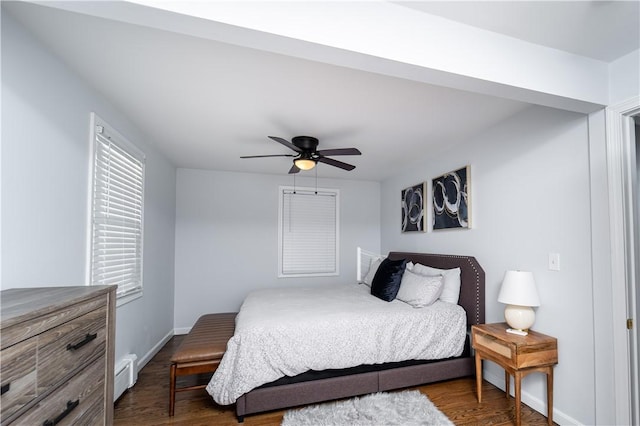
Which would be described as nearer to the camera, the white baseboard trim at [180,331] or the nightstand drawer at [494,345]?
the nightstand drawer at [494,345]

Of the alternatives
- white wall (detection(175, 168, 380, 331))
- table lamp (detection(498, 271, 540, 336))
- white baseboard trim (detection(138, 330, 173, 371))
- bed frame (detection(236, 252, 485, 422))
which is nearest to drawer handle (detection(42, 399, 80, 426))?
bed frame (detection(236, 252, 485, 422))

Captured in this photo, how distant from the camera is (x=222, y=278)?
4.64 m

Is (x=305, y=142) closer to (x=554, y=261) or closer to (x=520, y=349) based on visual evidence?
(x=554, y=261)

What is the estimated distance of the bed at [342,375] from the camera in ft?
7.23

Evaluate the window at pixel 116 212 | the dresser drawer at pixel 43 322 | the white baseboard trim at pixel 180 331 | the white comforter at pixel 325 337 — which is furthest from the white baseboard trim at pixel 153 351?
the dresser drawer at pixel 43 322

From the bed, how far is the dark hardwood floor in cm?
9

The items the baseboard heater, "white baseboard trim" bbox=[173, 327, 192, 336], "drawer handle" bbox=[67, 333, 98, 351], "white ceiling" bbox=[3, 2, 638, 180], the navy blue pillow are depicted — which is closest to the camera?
"drawer handle" bbox=[67, 333, 98, 351]

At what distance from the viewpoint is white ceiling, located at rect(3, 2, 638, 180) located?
155 cm

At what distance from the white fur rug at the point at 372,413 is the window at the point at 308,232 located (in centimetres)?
270

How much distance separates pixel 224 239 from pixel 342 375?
117 inches

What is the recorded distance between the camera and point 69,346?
1203 millimetres

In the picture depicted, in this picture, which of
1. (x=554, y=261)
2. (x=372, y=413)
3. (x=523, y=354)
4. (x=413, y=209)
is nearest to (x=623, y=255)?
(x=554, y=261)

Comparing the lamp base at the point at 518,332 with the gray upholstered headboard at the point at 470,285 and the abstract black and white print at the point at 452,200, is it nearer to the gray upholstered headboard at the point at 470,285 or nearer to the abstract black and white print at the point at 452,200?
the gray upholstered headboard at the point at 470,285

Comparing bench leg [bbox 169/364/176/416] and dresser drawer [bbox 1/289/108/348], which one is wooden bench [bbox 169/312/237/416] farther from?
dresser drawer [bbox 1/289/108/348]
